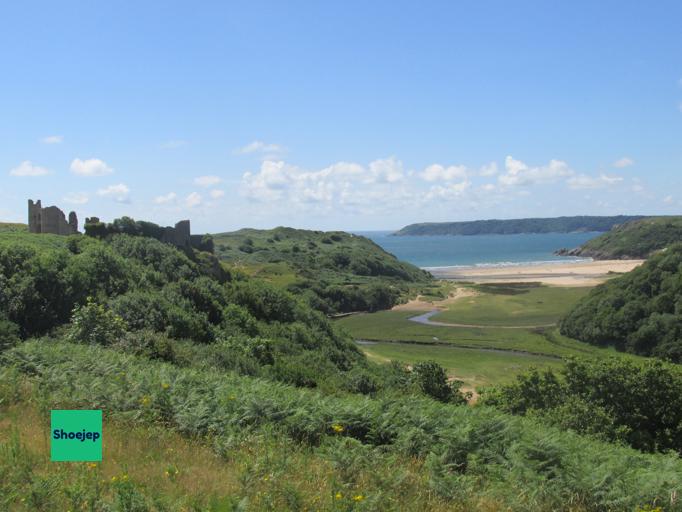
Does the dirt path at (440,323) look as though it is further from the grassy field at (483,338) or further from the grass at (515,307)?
the grass at (515,307)

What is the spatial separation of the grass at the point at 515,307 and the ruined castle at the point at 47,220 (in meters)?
54.4

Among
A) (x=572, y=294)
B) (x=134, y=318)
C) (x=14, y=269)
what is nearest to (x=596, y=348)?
(x=572, y=294)

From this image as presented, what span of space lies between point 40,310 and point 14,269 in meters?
2.49

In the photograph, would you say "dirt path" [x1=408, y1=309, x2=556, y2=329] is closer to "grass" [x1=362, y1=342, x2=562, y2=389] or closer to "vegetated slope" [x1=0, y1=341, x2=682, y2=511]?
"grass" [x1=362, y1=342, x2=562, y2=389]

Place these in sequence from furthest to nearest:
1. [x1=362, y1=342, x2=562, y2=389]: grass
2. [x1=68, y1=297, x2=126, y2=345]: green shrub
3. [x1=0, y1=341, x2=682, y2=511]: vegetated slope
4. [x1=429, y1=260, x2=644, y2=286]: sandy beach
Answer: [x1=429, y1=260, x2=644, y2=286]: sandy beach → [x1=362, y1=342, x2=562, y2=389]: grass → [x1=68, y1=297, x2=126, y2=345]: green shrub → [x1=0, y1=341, x2=682, y2=511]: vegetated slope

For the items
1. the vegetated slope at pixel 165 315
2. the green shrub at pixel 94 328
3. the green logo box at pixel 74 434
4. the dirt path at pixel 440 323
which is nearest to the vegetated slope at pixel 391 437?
the green logo box at pixel 74 434

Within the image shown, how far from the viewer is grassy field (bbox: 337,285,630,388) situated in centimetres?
5134

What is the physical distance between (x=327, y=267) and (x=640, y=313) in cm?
9058

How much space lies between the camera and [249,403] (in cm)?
1120

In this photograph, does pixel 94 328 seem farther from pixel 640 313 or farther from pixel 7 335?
pixel 640 313

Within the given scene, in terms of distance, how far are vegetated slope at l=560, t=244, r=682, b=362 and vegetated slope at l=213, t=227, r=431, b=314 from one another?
132 ft

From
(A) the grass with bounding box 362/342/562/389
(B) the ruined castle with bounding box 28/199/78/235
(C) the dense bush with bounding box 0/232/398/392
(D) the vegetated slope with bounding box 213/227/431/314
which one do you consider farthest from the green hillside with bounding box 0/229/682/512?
(D) the vegetated slope with bounding box 213/227/431/314

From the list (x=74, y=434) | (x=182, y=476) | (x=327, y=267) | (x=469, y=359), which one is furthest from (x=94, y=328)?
(x=327, y=267)

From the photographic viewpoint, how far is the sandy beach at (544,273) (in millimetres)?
126250
